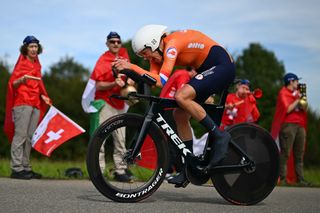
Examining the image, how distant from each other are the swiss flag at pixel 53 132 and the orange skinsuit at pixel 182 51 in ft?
11.5

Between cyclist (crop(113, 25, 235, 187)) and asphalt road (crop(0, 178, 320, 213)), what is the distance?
0.48m

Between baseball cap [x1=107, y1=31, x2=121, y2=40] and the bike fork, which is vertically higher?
baseball cap [x1=107, y1=31, x2=121, y2=40]

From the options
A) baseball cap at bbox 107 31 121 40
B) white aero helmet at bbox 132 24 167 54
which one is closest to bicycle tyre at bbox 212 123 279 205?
white aero helmet at bbox 132 24 167 54

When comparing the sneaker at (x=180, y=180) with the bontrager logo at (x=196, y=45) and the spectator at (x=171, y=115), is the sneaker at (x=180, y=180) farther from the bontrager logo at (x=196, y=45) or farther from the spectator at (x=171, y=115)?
the bontrager logo at (x=196, y=45)

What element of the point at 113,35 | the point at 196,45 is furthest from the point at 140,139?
the point at 113,35

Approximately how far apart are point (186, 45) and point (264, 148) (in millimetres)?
1508

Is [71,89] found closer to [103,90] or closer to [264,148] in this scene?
[103,90]

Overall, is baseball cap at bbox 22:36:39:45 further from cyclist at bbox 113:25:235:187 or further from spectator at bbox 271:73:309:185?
spectator at bbox 271:73:309:185

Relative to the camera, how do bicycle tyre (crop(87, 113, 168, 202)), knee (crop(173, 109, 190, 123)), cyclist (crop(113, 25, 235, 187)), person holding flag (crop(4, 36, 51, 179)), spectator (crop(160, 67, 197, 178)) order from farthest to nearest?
person holding flag (crop(4, 36, 51, 179)), knee (crop(173, 109, 190, 123)), spectator (crop(160, 67, 197, 178)), cyclist (crop(113, 25, 235, 187)), bicycle tyre (crop(87, 113, 168, 202))

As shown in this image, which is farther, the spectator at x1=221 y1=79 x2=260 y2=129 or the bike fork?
the spectator at x1=221 y1=79 x2=260 y2=129

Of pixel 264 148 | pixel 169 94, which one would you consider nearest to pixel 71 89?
pixel 169 94

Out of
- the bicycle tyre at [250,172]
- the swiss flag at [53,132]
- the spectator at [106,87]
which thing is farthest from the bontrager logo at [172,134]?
the swiss flag at [53,132]

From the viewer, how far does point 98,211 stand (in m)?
5.55

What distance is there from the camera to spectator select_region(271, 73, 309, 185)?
11766mm
